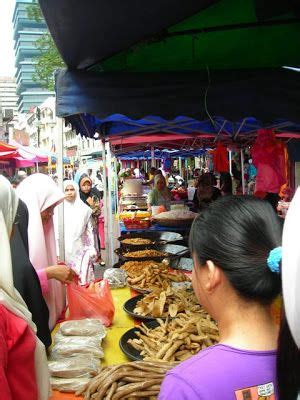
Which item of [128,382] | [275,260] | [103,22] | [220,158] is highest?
[103,22]

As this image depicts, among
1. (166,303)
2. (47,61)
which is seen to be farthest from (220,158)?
(47,61)

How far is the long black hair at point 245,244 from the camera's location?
110 centimetres

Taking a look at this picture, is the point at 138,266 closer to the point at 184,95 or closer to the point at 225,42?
the point at 184,95

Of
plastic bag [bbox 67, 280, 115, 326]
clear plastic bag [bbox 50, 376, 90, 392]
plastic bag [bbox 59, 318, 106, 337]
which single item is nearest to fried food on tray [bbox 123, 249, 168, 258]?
plastic bag [bbox 67, 280, 115, 326]

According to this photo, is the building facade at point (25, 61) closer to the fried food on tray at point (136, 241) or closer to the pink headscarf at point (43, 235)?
the fried food on tray at point (136, 241)

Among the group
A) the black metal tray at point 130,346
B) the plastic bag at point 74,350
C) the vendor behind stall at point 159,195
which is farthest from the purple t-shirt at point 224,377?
the vendor behind stall at point 159,195

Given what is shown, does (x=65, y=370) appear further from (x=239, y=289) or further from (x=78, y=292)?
(x=239, y=289)

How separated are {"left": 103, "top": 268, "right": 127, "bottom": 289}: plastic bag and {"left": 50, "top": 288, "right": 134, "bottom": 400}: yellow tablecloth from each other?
17 cm

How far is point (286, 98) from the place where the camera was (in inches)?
135

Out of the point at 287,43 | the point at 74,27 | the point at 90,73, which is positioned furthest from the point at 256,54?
the point at 74,27

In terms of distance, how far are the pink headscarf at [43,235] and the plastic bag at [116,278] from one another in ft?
2.07

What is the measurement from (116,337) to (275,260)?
2.02 m

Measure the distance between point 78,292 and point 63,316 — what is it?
500 millimetres

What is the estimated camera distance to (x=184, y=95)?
3.52 m
